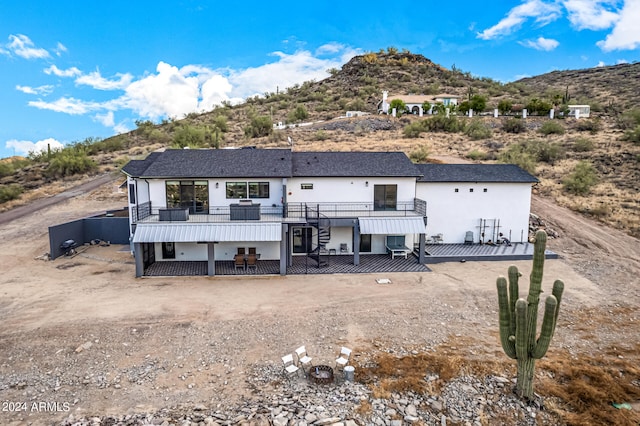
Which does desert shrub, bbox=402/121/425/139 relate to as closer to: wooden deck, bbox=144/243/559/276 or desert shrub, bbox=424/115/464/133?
desert shrub, bbox=424/115/464/133

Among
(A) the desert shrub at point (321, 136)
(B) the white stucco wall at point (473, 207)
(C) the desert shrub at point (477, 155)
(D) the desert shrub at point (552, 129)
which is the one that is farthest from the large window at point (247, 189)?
(D) the desert shrub at point (552, 129)

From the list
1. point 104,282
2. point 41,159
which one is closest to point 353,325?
point 104,282

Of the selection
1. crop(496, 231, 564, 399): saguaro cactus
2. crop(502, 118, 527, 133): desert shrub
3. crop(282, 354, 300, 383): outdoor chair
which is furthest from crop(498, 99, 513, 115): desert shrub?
crop(282, 354, 300, 383): outdoor chair

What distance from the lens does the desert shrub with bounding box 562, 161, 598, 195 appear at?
31.4 metres

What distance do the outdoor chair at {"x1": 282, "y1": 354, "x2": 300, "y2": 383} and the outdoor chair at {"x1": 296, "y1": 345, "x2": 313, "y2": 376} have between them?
21 cm

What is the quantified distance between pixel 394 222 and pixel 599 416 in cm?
1213

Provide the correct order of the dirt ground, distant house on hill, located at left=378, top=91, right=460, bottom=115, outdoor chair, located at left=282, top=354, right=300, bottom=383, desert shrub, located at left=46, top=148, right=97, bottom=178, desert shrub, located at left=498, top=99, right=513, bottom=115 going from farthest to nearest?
distant house on hill, located at left=378, top=91, right=460, bottom=115, desert shrub, located at left=498, top=99, right=513, bottom=115, desert shrub, located at left=46, top=148, right=97, bottom=178, outdoor chair, located at left=282, top=354, right=300, bottom=383, the dirt ground

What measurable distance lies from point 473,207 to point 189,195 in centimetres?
1703

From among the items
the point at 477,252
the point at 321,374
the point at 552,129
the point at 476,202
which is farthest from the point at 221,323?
the point at 552,129

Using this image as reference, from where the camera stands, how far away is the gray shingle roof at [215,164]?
20156 millimetres

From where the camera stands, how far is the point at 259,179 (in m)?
20.5

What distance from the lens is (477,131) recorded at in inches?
1960

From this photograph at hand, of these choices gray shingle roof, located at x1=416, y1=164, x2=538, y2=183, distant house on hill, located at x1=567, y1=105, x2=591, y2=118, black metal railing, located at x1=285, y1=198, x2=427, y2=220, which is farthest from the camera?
distant house on hill, located at x1=567, y1=105, x2=591, y2=118

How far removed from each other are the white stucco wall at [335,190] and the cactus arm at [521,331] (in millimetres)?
12867
